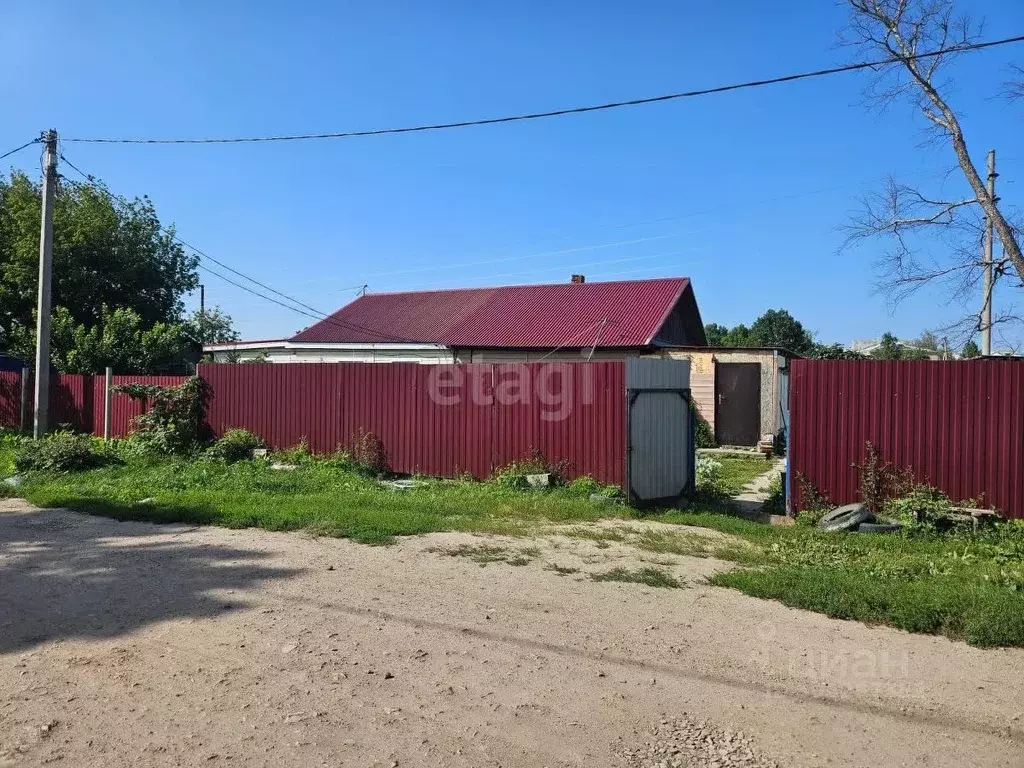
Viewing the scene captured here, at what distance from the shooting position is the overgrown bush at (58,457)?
1259 centimetres

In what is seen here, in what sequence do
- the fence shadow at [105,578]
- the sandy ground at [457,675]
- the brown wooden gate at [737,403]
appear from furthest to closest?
the brown wooden gate at [737,403]
the fence shadow at [105,578]
the sandy ground at [457,675]

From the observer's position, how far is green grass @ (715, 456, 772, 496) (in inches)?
483

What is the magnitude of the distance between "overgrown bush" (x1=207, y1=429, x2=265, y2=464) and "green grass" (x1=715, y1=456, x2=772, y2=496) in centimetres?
888

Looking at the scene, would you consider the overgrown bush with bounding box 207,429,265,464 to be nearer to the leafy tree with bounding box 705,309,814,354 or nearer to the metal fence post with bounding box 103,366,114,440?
the metal fence post with bounding box 103,366,114,440

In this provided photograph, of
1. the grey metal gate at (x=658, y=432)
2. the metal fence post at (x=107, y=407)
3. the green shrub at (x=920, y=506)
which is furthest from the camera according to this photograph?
the metal fence post at (x=107, y=407)

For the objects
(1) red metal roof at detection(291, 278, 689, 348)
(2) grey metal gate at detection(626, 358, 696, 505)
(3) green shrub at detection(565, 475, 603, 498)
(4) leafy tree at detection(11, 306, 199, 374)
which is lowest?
(3) green shrub at detection(565, 475, 603, 498)

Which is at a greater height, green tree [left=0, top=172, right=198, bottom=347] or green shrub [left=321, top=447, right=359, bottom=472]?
green tree [left=0, top=172, right=198, bottom=347]

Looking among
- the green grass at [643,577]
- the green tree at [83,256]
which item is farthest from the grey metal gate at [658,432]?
the green tree at [83,256]

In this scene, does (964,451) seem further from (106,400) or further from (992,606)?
(106,400)

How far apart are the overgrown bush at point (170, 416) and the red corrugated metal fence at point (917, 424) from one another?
37.8 feet

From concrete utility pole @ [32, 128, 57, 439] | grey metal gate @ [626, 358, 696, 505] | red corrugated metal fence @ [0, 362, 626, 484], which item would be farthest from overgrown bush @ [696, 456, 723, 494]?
concrete utility pole @ [32, 128, 57, 439]

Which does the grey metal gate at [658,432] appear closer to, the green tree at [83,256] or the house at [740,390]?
the house at [740,390]

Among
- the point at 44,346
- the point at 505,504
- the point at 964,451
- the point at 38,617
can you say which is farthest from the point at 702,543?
the point at 44,346

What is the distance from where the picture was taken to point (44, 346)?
15.8 metres
